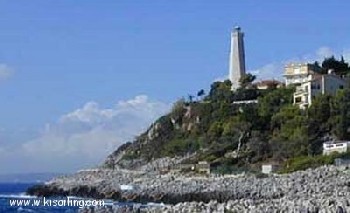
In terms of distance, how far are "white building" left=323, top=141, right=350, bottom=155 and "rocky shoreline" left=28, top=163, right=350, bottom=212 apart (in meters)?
9.24

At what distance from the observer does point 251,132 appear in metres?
75.0

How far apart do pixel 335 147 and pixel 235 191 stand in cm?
1929

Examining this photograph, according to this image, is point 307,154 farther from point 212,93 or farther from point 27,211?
point 212,93

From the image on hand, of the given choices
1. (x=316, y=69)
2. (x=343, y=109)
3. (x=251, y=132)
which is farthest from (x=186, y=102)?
(x=343, y=109)

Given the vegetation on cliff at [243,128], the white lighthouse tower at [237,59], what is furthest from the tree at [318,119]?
the white lighthouse tower at [237,59]

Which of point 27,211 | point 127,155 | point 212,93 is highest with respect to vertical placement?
point 212,93

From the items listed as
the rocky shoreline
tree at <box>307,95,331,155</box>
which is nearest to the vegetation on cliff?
tree at <box>307,95,331,155</box>

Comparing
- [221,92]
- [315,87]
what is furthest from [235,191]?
[221,92]

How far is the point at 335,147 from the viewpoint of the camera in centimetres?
6356

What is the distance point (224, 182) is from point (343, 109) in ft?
67.2

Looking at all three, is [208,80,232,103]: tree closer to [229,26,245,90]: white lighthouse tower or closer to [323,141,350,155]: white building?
[229,26,245,90]: white lighthouse tower

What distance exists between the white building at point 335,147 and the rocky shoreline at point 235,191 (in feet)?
30.3

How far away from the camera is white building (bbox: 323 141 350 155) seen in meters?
62.2

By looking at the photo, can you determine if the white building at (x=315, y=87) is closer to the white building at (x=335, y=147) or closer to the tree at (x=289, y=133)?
the tree at (x=289, y=133)
